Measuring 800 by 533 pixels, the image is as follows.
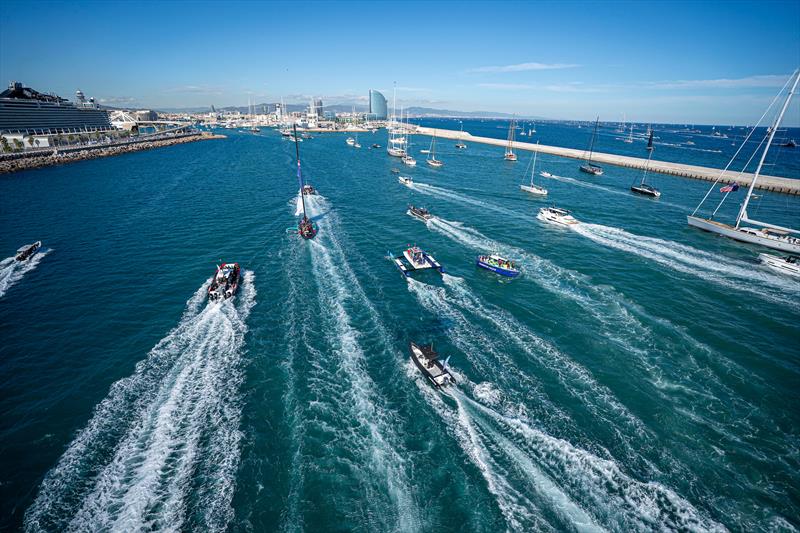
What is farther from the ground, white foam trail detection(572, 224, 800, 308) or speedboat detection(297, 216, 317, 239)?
speedboat detection(297, 216, 317, 239)

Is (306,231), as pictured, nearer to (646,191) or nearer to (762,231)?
(762,231)

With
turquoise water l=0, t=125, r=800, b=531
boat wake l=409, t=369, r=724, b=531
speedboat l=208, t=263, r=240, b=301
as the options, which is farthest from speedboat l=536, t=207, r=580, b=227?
speedboat l=208, t=263, r=240, b=301

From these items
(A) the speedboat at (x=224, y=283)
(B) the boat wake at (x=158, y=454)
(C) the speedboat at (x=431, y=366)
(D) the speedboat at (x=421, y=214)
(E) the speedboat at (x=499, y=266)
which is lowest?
(B) the boat wake at (x=158, y=454)

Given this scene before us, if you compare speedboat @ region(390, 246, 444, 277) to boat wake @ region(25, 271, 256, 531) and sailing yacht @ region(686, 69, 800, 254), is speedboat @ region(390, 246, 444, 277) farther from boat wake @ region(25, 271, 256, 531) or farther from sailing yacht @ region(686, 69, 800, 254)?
sailing yacht @ region(686, 69, 800, 254)

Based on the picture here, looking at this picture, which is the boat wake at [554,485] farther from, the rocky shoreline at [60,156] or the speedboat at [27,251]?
the rocky shoreline at [60,156]

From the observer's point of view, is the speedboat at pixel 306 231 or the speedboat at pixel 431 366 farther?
the speedboat at pixel 306 231

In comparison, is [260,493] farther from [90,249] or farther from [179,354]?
[90,249]

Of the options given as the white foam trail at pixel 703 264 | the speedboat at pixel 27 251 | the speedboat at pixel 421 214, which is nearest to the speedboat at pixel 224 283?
the speedboat at pixel 27 251
